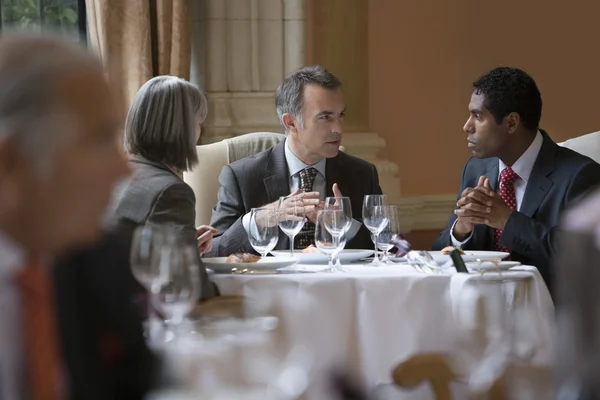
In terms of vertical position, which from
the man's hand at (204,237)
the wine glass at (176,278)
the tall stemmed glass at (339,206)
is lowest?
the man's hand at (204,237)

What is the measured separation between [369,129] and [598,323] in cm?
477

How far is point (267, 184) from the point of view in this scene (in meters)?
4.13

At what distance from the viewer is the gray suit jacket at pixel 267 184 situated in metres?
4.11

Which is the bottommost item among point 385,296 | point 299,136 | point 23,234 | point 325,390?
point 385,296

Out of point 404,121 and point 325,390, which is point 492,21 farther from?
point 325,390

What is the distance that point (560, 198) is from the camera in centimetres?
380

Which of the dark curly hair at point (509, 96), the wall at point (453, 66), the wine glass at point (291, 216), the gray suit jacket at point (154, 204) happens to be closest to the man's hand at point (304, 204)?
the wine glass at point (291, 216)

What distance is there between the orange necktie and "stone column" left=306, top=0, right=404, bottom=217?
445 centimetres

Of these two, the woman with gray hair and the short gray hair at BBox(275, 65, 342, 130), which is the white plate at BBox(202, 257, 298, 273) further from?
the short gray hair at BBox(275, 65, 342, 130)

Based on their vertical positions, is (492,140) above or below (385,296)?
above

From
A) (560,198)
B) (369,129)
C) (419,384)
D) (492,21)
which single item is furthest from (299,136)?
(419,384)

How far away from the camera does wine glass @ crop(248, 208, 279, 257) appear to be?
3332mm

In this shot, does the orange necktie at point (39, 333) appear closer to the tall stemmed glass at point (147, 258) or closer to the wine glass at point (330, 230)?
the tall stemmed glass at point (147, 258)

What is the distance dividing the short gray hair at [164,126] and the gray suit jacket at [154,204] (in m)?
0.10
